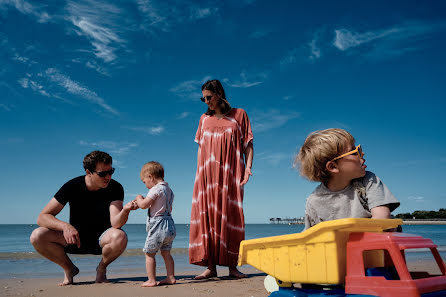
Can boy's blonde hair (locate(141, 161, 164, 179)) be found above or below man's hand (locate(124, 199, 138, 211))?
above

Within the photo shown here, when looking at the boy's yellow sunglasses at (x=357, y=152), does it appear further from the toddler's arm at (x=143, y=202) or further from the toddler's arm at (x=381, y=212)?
the toddler's arm at (x=143, y=202)

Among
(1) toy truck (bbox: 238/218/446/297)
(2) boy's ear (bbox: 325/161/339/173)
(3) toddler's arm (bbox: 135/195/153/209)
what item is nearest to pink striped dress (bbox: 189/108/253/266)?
(3) toddler's arm (bbox: 135/195/153/209)

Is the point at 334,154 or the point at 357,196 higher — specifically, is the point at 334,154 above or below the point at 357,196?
above

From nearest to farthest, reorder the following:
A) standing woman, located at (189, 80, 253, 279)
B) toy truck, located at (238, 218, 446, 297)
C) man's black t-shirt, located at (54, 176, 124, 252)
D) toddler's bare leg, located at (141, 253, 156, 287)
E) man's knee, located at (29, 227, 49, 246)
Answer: toy truck, located at (238, 218, 446, 297) < toddler's bare leg, located at (141, 253, 156, 287) < man's knee, located at (29, 227, 49, 246) < man's black t-shirt, located at (54, 176, 124, 252) < standing woman, located at (189, 80, 253, 279)

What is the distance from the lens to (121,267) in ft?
20.3

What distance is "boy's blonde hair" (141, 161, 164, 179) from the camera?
4406 mm

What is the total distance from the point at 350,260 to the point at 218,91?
344 centimetres

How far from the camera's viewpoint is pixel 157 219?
4.24m

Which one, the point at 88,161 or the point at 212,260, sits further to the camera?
the point at 212,260

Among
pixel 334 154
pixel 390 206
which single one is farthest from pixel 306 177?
pixel 390 206

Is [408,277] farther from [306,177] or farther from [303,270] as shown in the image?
[306,177]

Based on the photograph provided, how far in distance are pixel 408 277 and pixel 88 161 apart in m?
3.59

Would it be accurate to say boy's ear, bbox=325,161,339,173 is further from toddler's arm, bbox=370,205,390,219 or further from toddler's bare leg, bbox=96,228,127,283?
toddler's bare leg, bbox=96,228,127,283

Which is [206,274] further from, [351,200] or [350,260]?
[350,260]
